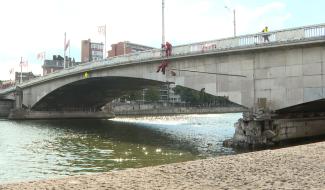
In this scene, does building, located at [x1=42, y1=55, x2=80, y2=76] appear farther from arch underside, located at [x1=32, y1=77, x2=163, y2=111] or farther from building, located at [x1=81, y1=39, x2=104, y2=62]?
arch underside, located at [x1=32, y1=77, x2=163, y2=111]

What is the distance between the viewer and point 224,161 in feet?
50.0

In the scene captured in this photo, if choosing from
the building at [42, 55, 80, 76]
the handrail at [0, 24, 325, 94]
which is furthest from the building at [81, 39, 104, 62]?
the building at [42, 55, 80, 76]

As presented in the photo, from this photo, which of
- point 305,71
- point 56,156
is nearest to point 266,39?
point 305,71

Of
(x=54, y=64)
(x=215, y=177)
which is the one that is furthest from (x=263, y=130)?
(x=54, y=64)

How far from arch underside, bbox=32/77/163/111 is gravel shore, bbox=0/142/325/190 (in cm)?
5084

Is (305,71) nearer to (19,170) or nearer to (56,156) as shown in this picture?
(56,156)

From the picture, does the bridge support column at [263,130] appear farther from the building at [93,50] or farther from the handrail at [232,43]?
the building at [93,50]

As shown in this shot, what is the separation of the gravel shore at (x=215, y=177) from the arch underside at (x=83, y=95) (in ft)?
167

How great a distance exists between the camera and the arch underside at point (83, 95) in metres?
69.1

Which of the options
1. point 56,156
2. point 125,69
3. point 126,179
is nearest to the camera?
point 126,179

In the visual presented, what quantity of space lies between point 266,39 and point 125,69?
22.3 meters

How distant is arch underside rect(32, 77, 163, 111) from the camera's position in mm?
69062

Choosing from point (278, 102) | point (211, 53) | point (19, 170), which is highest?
point (211, 53)

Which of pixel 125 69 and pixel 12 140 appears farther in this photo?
pixel 125 69
